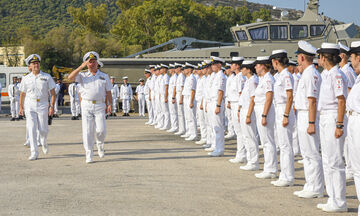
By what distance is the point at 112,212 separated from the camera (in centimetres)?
630

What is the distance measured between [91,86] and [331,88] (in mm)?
5343

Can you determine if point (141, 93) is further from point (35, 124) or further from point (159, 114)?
point (35, 124)

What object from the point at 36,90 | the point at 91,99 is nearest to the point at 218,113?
the point at 91,99

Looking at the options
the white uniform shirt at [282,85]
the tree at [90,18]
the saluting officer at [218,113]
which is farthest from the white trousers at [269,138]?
the tree at [90,18]

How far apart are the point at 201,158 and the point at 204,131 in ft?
9.48

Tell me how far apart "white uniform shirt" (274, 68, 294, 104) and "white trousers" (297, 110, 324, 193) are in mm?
752

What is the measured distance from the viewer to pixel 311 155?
7.11m

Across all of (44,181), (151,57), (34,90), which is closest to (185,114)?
(34,90)

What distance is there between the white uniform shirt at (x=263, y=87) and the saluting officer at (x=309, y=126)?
Result: 3.85 feet

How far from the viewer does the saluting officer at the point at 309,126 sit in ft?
22.9

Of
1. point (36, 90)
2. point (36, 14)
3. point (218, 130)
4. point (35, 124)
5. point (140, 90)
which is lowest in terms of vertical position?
point (218, 130)

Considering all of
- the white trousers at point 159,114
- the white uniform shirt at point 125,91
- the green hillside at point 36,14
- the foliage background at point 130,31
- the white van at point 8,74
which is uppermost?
the green hillside at point 36,14

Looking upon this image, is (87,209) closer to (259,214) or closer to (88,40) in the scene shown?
(259,214)

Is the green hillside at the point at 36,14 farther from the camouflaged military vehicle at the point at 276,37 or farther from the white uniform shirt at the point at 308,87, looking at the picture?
the white uniform shirt at the point at 308,87
